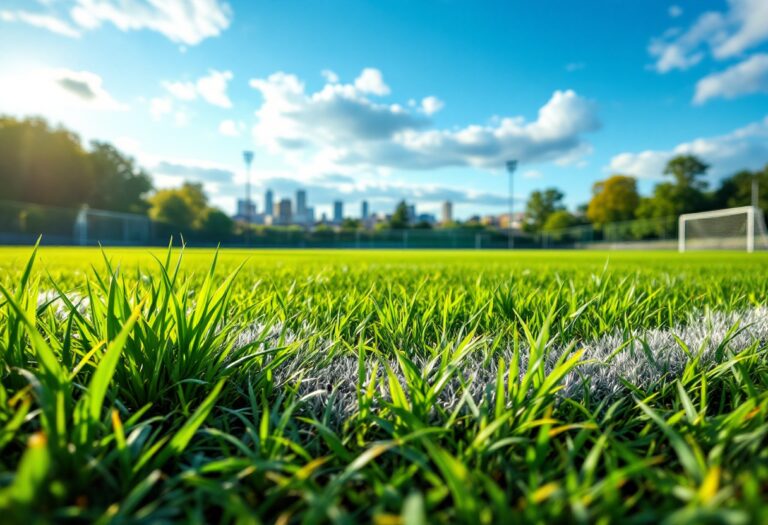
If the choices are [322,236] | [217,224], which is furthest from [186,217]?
[322,236]

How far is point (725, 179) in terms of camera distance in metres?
47.2

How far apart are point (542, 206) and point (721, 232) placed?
34.0 m

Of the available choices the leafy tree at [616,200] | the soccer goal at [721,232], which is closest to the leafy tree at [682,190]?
the leafy tree at [616,200]

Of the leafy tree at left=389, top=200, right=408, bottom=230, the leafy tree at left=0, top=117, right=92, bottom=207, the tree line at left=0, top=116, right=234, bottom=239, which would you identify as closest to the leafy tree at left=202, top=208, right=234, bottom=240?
the tree line at left=0, top=116, right=234, bottom=239

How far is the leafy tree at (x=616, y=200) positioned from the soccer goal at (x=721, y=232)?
2448 centimetres

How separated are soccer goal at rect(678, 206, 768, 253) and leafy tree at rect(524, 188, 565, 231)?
3001 centimetres

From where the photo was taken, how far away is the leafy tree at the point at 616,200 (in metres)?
51.7

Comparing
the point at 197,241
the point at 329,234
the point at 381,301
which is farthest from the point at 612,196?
the point at 381,301

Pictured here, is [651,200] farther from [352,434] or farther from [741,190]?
[352,434]

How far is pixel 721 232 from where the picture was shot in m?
25.6

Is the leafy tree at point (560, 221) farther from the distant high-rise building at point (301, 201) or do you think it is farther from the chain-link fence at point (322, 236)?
the distant high-rise building at point (301, 201)

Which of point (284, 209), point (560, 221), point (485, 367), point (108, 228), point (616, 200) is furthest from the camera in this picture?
point (284, 209)

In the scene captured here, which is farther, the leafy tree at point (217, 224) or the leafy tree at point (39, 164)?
the leafy tree at point (217, 224)

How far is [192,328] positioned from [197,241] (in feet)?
137
